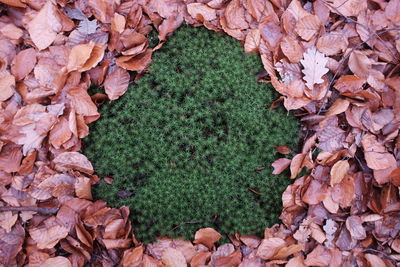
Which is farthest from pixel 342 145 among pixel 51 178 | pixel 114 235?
pixel 51 178

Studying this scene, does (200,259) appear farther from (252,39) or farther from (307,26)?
(307,26)

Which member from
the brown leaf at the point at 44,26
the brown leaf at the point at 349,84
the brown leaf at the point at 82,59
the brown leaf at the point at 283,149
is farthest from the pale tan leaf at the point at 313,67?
the brown leaf at the point at 44,26

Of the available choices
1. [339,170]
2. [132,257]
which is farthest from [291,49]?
[132,257]

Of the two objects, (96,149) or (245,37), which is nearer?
(96,149)

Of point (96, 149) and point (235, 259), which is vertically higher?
point (96, 149)

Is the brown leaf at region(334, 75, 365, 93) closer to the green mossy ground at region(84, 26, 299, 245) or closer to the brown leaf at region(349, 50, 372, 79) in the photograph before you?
the brown leaf at region(349, 50, 372, 79)

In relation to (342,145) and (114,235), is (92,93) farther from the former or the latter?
(342,145)
